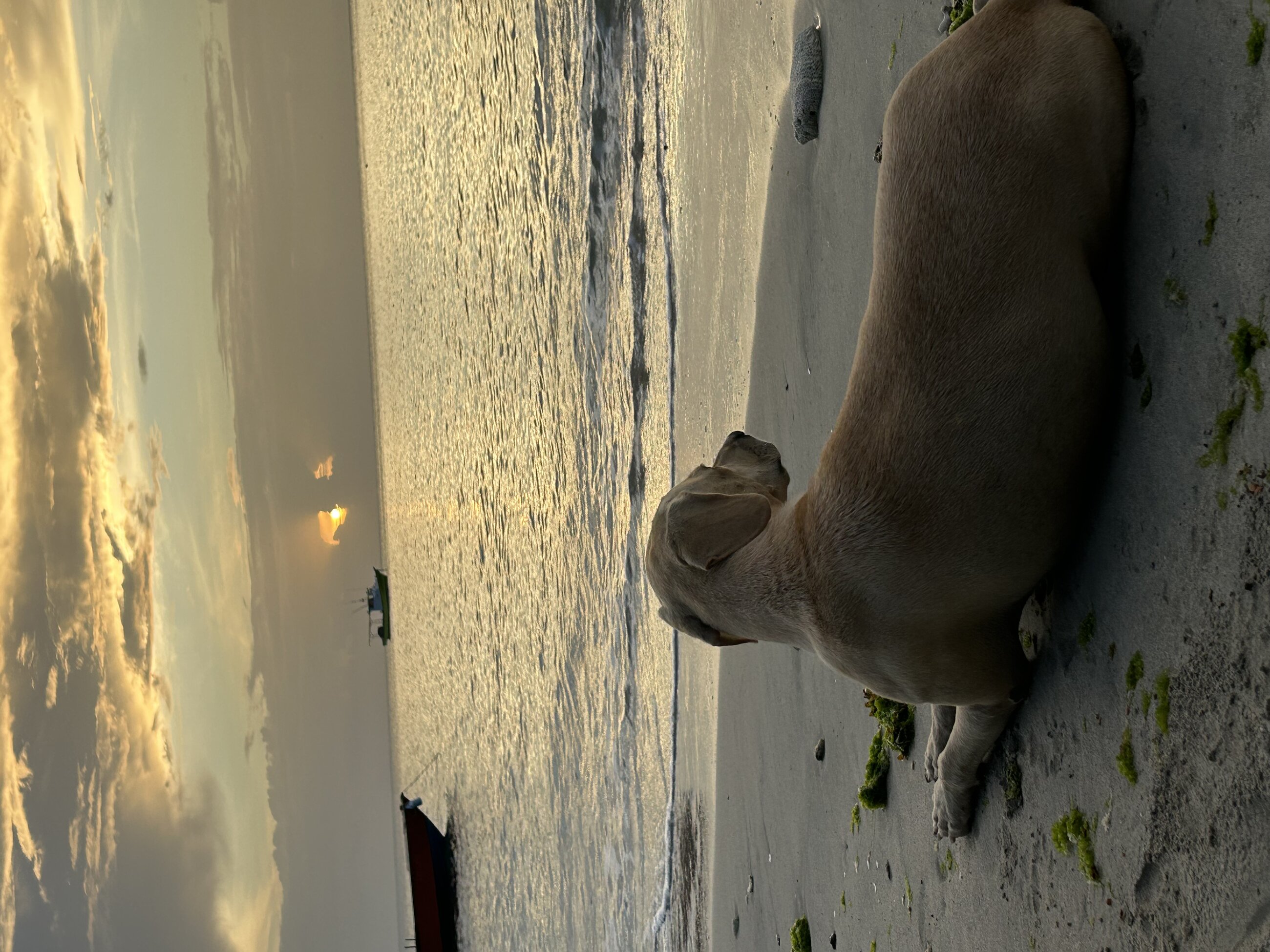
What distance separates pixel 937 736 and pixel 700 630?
0.74 m

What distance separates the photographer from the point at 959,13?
264 cm

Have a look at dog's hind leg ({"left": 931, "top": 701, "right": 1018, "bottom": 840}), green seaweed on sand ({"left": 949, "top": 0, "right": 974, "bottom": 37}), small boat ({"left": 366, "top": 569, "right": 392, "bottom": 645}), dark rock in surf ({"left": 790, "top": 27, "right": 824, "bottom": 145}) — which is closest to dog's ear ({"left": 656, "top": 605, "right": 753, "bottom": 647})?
dog's hind leg ({"left": 931, "top": 701, "right": 1018, "bottom": 840})

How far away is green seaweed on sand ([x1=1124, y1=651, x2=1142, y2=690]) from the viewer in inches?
71.4

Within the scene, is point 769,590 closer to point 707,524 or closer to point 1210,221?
point 707,524

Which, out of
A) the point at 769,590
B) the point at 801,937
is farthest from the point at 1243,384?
the point at 801,937

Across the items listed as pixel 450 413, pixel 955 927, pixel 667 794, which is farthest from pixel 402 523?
pixel 955 927

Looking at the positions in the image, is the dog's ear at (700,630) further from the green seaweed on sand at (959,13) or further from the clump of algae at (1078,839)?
the green seaweed on sand at (959,13)

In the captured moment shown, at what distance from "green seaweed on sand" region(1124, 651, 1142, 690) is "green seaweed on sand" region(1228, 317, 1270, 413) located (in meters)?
0.56

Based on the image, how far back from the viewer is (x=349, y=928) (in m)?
23.3

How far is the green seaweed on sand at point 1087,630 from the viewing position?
198 centimetres

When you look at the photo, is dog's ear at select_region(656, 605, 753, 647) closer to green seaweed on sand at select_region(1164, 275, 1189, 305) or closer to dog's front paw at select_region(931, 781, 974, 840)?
dog's front paw at select_region(931, 781, 974, 840)

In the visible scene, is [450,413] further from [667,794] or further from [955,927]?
[955,927]

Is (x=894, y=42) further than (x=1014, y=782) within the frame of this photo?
Yes

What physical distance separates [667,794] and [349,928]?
64.0 feet
